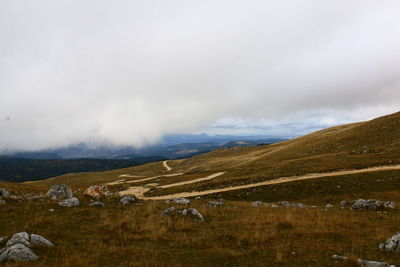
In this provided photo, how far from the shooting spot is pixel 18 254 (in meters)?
9.16

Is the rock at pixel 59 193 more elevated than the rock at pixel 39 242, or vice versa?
the rock at pixel 39 242

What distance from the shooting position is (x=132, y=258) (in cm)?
950

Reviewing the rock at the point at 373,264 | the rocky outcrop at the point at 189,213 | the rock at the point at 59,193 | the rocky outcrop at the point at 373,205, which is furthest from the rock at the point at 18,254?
the rocky outcrop at the point at 373,205

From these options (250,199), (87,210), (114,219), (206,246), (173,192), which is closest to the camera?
(206,246)

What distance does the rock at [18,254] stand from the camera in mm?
9039

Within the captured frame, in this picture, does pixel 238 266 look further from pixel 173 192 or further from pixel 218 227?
pixel 173 192

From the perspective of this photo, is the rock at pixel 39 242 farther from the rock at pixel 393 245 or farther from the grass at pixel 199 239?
the rock at pixel 393 245

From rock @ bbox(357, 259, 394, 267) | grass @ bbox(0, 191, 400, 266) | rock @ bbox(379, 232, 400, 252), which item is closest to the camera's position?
rock @ bbox(357, 259, 394, 267)

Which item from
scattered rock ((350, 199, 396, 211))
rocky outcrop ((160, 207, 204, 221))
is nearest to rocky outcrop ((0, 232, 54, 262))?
rocky outcrop ((160, 207, 204, 221))

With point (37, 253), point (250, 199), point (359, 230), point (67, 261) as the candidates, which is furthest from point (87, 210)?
point (250, 199)

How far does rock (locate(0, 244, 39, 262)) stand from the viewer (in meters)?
9.04

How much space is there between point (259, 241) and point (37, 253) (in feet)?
36.2

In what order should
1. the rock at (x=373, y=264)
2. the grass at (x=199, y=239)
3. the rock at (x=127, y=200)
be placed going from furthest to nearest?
1. the rock at (x=127, y=200)
2. the grass at (x=199, y=239)
3. the rock at (x=373, y=264)

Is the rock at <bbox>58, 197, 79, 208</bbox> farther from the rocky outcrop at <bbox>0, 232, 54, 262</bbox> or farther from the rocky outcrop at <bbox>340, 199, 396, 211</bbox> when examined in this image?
the rocky outcrop at <bbox>340, 199, 396, 211</bbox>
